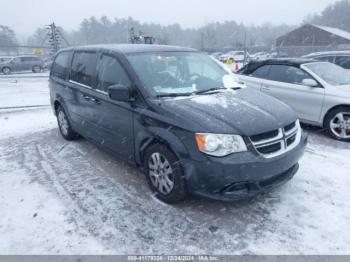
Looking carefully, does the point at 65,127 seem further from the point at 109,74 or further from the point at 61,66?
the point at 109,74

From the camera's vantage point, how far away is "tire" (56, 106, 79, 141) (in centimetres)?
564

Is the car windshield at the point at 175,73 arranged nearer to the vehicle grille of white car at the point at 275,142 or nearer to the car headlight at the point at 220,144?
the car headlight at the point at 220,144

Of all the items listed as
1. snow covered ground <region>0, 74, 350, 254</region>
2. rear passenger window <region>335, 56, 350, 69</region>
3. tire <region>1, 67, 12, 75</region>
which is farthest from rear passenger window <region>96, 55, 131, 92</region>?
tire <region>1, 67, 12, 75</region>

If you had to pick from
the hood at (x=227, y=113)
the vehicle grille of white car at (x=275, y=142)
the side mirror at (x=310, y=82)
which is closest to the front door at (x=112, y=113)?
the hood at (x=227, y=113)

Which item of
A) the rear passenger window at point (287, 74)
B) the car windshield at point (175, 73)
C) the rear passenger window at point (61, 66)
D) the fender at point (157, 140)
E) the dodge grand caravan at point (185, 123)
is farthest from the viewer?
the rear passenger window at point (287, 74)

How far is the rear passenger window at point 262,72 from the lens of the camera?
6754 millimetres

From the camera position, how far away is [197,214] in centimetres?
332

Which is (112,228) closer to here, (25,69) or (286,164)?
(286,164)

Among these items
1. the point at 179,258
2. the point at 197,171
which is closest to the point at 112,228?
the point at 179,258

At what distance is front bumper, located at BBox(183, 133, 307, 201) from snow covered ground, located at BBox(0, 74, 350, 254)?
1.24ft

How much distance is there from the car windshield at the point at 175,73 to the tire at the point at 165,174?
716 millimetres

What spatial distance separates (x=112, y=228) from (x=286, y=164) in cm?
200

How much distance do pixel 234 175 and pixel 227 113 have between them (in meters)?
0.70

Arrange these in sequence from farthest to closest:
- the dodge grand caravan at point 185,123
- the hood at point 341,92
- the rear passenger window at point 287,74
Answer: the rear passenger window at point 287,74 < the hood at point 341,92 < the dodge grand caravan at point 185,123
